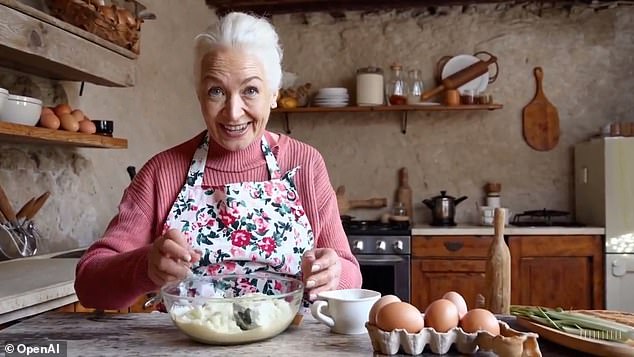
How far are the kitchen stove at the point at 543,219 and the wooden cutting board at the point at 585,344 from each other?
3.11m

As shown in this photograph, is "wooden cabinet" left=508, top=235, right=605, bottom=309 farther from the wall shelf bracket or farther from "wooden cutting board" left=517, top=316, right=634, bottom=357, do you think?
"wooden cutting board" left=517, top=316, right=634, bottom=357

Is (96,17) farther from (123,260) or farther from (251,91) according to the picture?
(123,260)

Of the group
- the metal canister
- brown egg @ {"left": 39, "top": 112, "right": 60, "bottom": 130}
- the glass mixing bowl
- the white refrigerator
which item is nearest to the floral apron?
the glass mixing bowl

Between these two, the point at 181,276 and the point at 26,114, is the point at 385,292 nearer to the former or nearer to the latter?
the point at 26,114

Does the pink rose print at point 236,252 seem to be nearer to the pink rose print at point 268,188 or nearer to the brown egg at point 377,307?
the pink rose print at point 268,188

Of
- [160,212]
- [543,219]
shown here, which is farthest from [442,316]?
[543,219]

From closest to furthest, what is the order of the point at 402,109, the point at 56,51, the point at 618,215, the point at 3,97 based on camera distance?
the point at 3,97, the point at 56,51, the point at 618,215, the point at 402,109

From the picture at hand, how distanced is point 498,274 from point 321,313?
399 mm

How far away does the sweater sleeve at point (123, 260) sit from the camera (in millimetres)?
1175

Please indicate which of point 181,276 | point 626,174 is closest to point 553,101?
point 626,174

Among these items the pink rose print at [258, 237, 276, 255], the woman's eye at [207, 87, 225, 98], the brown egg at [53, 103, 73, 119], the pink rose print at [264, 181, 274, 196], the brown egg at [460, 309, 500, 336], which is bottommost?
the brown egg at [460, 309, 500, 336]

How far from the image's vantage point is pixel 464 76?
14.0ft

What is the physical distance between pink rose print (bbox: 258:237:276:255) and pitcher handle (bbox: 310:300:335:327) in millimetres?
312

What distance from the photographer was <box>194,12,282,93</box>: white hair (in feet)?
4.26
